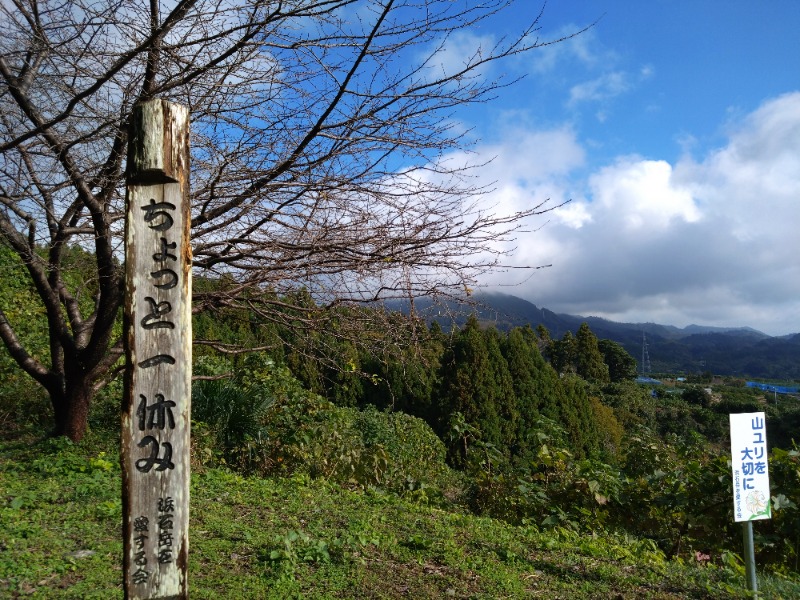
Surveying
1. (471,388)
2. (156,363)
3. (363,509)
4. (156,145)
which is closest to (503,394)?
(471,388)

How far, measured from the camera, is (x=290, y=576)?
3107mm

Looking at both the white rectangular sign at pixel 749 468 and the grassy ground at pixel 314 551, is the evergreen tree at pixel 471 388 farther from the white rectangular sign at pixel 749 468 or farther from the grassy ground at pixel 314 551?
the white rectangular sign at pixel 749 468

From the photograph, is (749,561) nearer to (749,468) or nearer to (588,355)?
(749,468)

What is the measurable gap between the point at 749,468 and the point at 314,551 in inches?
106

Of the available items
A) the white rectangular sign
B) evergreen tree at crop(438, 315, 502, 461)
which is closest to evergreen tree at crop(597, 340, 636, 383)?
evergreen tree at crop(438, 315, 502, 461)

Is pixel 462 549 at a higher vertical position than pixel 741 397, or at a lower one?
higher

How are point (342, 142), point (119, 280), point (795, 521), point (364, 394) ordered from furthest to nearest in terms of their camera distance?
point (364, 394), point (119, 280), point (795, 521), point (342, 142)

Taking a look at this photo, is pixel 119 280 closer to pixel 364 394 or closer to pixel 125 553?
pixel 125 553

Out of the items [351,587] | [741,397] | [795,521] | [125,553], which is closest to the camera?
[125,553]

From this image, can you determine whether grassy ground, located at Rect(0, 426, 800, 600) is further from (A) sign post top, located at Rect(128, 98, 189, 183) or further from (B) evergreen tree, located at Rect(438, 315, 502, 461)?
(B) evergreen tree, located at Rect(438, 315, 502, 461)

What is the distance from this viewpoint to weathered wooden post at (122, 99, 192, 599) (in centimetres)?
212

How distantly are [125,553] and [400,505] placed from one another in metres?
3.15

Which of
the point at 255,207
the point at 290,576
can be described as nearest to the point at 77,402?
the point at 255,207

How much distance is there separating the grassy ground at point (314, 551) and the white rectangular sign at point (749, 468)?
1.56 feet
